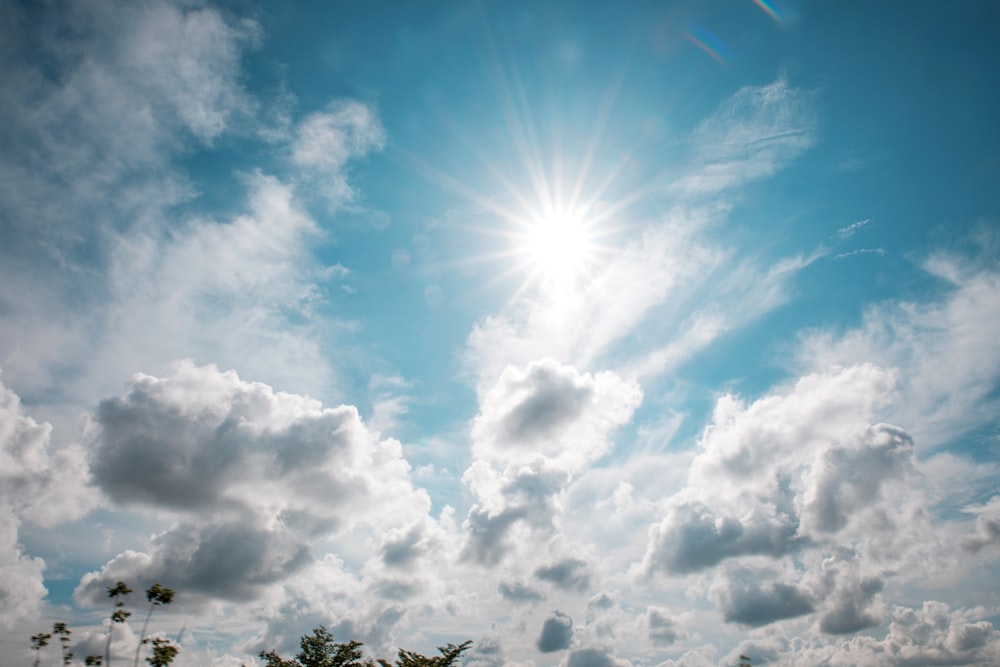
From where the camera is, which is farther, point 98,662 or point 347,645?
point 347,645

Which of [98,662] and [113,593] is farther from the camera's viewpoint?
[98,662]

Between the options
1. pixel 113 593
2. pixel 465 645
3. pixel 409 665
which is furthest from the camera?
pixel 465 645

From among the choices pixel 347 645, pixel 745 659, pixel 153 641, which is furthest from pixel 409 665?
pixel 745 659

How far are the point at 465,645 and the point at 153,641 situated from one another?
104ft

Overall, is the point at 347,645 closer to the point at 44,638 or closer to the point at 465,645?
the point at 465,645

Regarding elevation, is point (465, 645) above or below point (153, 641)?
below

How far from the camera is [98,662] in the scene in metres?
28.5

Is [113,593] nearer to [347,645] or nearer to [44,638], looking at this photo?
[44,638]

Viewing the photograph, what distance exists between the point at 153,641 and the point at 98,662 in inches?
188

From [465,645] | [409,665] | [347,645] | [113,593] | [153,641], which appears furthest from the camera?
[347,645]

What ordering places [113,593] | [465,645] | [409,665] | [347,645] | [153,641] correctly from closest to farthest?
1. [113,593]
2. [153,641]
3. [409,665]
4. [465,645]
5. [347,645]

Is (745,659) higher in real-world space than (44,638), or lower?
lower

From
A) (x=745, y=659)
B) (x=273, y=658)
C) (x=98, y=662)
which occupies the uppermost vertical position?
(x=98, y=662)

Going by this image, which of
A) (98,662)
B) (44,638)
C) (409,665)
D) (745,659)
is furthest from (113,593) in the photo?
Answer: (745,659)
